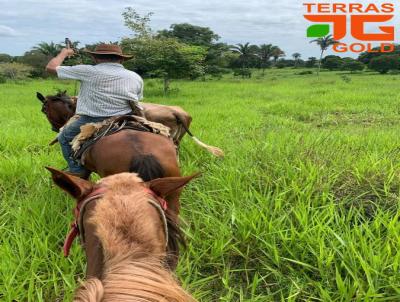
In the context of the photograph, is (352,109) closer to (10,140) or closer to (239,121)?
(239,121)

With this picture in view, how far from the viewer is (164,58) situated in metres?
15.9

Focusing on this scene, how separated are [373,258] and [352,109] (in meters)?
8.01

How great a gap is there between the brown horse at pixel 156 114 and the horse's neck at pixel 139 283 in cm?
327

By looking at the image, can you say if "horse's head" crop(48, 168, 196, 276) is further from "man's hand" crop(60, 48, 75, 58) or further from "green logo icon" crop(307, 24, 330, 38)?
"green logo icon" crop(307, 24, 330, 38)

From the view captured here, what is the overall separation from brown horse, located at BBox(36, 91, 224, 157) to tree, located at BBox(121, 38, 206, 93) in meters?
11.1

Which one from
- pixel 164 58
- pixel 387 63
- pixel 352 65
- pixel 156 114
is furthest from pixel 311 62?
pixel 156 114

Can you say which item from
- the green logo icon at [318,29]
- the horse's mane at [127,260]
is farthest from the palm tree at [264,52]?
the horse's mane at [127,260]

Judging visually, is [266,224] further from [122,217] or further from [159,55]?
[159,55]

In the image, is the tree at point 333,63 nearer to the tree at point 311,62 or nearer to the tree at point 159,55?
the tree at point 311,62

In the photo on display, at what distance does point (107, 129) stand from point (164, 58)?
43.5 ft

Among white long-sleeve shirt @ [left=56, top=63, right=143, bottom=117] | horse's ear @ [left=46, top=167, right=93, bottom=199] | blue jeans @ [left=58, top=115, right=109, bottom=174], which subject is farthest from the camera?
blue jeans @ [left=58, top=115, right=109, bottom=174]

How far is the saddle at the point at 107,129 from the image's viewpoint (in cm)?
315

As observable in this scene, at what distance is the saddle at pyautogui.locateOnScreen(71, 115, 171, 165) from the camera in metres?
3.15

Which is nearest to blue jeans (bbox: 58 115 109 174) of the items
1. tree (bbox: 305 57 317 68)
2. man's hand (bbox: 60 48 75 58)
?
man's hand (bbox: 60 48 75 58)
